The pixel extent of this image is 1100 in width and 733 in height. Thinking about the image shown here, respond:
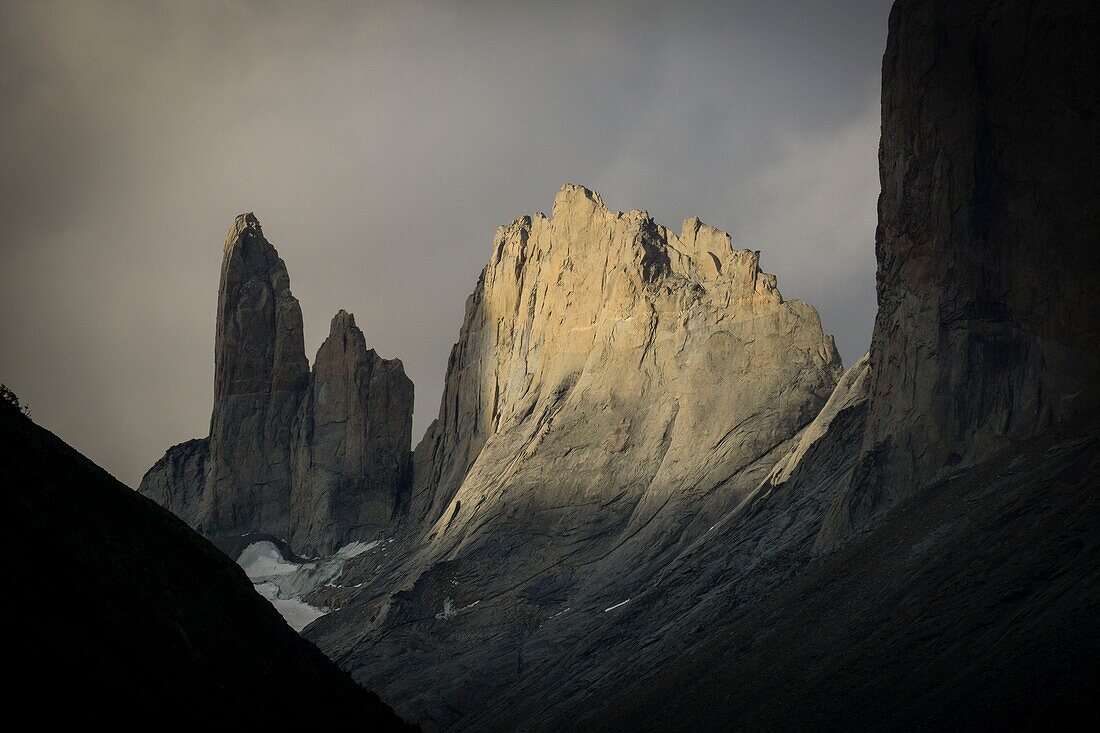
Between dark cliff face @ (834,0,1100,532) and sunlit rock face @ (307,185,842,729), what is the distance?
23.8 metres

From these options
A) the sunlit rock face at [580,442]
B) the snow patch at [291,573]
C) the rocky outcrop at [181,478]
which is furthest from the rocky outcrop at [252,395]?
the sunlit rock face at [580,442]

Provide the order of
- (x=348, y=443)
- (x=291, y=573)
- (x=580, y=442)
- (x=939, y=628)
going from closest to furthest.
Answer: (x=939, y=628), (x=580, y=442), (x=291, y=573), (x=348, y=443)

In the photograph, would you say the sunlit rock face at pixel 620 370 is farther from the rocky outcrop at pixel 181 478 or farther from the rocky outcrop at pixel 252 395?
the rocky outcrop at pixel 181 478

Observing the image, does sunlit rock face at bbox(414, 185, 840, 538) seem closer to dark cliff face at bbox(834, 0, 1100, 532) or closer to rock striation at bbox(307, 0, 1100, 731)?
rock striation at bbox(307, 0, 1100, 731)

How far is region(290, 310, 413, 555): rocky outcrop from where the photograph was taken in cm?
12381

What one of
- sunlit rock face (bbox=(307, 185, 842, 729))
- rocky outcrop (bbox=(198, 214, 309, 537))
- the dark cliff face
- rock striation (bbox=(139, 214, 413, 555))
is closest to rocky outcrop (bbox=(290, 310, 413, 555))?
rock striation (bbox=(139, 214, 413, 555))

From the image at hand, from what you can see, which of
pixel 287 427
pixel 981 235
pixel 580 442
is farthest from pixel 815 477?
pixel 287 427

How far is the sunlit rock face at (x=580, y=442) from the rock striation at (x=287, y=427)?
8552mm

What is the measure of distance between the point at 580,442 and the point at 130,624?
72631 mm

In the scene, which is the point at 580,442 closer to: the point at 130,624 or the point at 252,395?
the point at 252,395

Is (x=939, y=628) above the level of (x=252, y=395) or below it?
below

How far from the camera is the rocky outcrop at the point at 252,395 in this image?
423 feet

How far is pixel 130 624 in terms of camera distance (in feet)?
83.0

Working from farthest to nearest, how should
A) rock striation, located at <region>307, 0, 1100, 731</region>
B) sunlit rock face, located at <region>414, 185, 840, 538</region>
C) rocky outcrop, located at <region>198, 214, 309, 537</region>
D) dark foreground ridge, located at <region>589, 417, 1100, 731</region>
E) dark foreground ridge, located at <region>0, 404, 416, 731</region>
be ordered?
rocky outcrop, located at <region>198, 214, 309, 537</region>, sunlit rock face, located at <region>414, 185, 840, 538</region>, rock striation, located at <region>307, 0, 1100, 731</region>, dark foreground ridge, located at <region>589, 417, 1100, 731</region>, dark foreground ridge, located at <region>0, 404, 416, 731</region>
